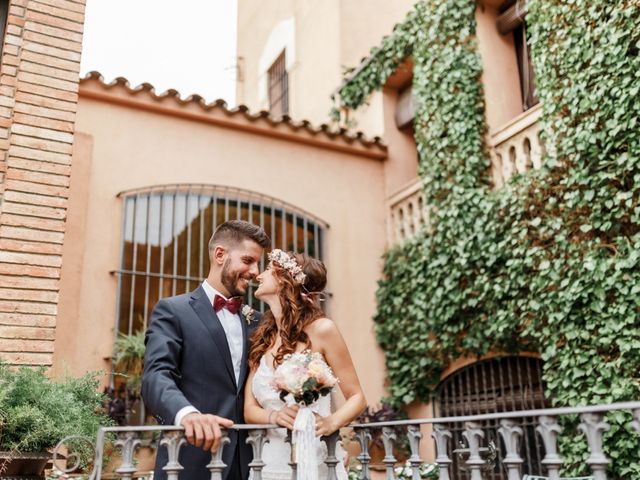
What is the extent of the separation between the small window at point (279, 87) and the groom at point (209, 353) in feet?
33.4

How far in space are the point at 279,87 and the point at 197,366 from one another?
1147 centimetres

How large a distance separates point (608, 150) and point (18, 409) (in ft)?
16.0

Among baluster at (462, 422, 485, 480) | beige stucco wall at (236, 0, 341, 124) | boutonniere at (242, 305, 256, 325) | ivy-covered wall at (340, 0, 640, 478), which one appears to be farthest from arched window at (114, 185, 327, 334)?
baluster at (462, 422, 485, 480)

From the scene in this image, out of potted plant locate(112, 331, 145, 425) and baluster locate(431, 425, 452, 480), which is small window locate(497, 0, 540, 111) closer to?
potted plant locate(112, 331, 145, 425)

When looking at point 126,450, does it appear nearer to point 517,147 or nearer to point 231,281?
point 231,281

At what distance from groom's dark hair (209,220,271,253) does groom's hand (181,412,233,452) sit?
3.63 ft

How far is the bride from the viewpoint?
2.97 metres

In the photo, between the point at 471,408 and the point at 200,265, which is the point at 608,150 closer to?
the point at 471,408

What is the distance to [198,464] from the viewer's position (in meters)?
2.88

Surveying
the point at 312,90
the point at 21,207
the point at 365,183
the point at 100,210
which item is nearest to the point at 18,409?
the point at 21,207

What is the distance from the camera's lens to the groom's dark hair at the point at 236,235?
330cm

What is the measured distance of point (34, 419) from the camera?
3326 mm

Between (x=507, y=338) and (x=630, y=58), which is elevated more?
(x=630, y=58)

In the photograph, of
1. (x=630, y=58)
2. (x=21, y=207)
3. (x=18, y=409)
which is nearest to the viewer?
(x=18, y=409)
